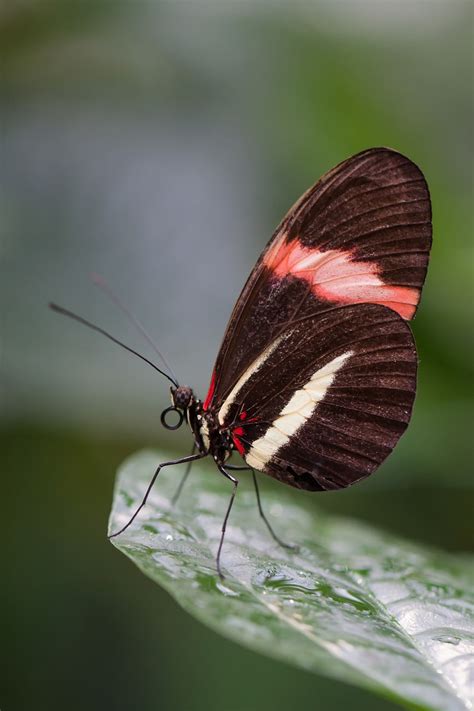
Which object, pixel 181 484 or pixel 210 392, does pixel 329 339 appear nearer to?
pixel 210 392

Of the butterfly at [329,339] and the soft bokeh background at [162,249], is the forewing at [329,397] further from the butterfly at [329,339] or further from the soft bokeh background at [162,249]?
the soft bokeh background at [162,249]

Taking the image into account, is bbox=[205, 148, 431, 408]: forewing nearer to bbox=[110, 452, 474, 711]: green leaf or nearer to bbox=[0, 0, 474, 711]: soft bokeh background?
bbox=[110, 452, 474, 711]: green leaf

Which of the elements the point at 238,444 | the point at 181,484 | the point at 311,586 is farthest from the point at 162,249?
the point at 311,586

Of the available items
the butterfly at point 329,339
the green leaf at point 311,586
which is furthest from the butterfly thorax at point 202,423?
the green leaf at point 311,586

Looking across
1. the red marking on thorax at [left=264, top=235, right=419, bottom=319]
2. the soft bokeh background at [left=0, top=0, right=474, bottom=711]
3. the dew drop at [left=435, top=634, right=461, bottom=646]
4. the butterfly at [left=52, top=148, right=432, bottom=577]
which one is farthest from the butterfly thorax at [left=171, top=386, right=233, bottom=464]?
the soft bokeh background at [left=0, top=0, right=474, bottom=711]

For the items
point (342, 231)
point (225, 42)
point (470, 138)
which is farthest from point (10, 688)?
point (470, 138)

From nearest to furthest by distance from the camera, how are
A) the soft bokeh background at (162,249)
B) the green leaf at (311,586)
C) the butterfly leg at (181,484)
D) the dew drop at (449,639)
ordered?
the green leaf at (311,586) < the dew drop at (449,639) < the butterfly leg at (181,484) < the soft bokeh background at (162,249)

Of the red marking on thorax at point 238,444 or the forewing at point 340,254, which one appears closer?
the forewing at point 340,254
